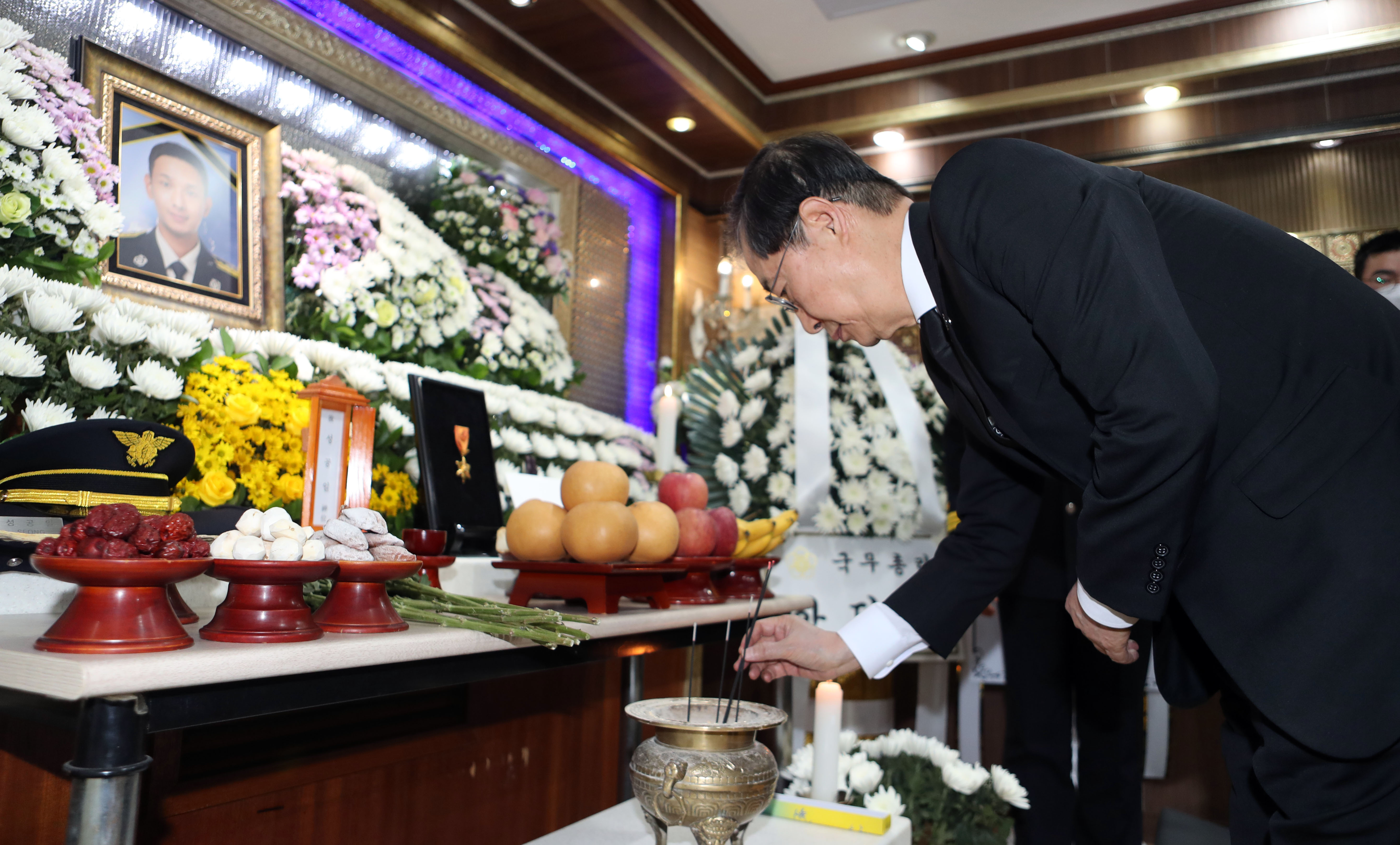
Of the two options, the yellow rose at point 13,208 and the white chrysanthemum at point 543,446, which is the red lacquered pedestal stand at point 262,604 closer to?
the yellow rose at point 13,208

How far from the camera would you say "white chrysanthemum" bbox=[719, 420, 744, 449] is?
254 cm

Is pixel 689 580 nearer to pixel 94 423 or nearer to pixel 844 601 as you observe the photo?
pixel 844 601

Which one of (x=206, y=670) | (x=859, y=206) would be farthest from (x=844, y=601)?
(x=206, y=670)

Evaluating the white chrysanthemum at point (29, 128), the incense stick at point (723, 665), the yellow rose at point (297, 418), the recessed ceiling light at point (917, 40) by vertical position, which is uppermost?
the recessed ceiling light at point (917, 40)

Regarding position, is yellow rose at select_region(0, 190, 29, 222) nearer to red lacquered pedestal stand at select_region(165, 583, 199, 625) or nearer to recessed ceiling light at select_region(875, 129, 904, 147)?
red lacquered pedestal stand at select_region(165, 583, 199, 625)

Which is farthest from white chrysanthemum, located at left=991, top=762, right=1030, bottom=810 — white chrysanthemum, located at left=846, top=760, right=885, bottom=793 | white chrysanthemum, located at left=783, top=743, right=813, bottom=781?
white chrysanthemum, located at left=783, top=743, right=813, bottom=781

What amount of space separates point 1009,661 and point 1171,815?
87 centimetres

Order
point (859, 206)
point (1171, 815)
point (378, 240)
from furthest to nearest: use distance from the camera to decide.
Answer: point (1171, 815) < point (378, 240) < point (859, 206)

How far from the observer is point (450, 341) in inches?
90.6

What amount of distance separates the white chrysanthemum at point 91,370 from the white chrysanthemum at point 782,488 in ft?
5.13

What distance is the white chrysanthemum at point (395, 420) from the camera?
5.81 feet

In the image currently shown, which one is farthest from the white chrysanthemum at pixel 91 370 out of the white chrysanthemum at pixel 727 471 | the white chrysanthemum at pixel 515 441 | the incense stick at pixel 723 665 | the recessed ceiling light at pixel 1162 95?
the recessed ceiling light at pixel 1162 95

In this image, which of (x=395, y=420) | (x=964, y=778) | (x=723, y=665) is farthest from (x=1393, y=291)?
(x=395, y=420)

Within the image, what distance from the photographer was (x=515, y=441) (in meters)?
2.09
